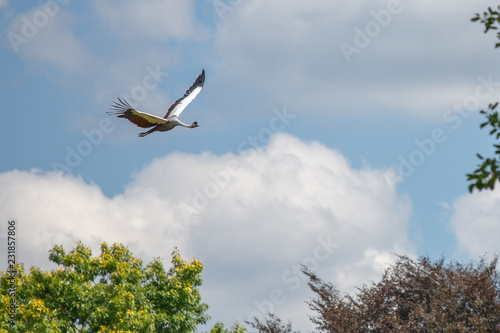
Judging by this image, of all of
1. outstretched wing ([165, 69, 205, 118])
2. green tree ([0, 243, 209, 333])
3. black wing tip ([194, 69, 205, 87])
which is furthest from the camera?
green tree ([0, 243, 209, 333])

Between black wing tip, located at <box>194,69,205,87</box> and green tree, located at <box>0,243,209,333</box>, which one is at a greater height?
black wing tip, located at <box>194,69,205,87</box>

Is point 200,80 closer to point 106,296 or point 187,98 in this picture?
point 187,98

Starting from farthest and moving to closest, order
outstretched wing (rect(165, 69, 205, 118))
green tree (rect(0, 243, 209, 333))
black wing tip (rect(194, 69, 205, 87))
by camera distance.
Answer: green tree (rect(0, 243, 209, 333))
black wing tip (rect(194, 69, 205, 87))
outstretched wing (rect(165, 69, 205, 118))

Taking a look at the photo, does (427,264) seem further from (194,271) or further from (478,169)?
(478,169)

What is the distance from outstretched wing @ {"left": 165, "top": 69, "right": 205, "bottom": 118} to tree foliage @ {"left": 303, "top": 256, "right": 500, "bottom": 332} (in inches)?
426

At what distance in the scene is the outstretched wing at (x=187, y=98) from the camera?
18.6 metres

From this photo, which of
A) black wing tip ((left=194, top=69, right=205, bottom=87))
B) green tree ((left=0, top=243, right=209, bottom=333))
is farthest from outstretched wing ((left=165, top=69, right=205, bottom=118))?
green tree ((left=0, top=243, right=209, bottom=333))

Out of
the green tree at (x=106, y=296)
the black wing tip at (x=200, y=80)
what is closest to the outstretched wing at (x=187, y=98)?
the black wing tip at (x=200, y=80)

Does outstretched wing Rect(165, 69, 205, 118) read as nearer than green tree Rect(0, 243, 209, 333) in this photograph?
Yes

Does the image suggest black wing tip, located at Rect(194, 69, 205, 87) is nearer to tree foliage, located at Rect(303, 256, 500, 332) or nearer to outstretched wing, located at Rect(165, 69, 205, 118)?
outstretched wing, located at Rect(165, 69, 205, 118)

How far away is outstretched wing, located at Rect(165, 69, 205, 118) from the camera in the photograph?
18.6 metres

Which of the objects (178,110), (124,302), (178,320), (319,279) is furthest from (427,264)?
(178,110)

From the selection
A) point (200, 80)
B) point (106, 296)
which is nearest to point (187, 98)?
point (200, 80)

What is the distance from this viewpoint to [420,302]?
29422mm
